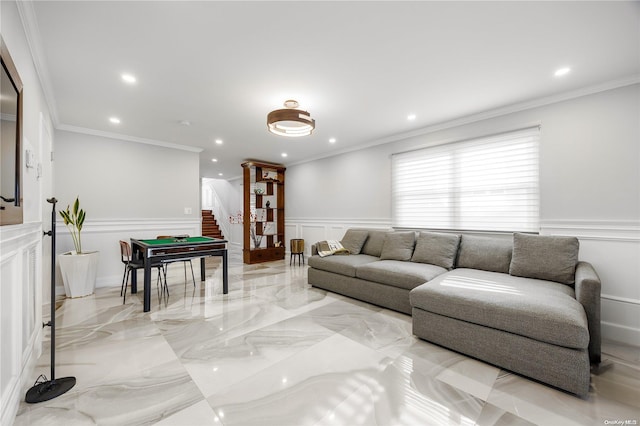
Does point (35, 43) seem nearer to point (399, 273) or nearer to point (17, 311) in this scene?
point (17, 311)

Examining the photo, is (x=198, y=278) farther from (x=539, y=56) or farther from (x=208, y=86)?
(x=539, y=56)

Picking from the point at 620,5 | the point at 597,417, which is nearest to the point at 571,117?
the point at 620,5

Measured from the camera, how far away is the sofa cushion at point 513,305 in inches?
70.0

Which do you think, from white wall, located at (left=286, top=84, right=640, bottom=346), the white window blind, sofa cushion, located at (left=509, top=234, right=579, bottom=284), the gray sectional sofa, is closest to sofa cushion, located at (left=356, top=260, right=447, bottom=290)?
the gray sectional sofa

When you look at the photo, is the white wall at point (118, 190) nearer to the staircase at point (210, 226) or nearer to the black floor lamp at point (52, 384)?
the black floor lamp at point (52, 384)

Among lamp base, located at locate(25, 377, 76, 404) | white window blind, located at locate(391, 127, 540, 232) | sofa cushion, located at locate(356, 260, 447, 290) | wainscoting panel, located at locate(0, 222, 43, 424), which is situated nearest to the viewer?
wainscoting panel, located at locate(0, 222, 43, 424)

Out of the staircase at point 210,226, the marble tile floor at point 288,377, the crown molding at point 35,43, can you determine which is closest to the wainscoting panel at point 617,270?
the marble tile floor at point 288,377

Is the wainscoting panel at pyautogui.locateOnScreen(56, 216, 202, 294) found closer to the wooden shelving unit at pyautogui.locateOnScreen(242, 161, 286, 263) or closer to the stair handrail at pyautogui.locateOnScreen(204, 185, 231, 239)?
the wooden shelving unit at pyautogui.locateOnScreen(242, 161, 286, 263)

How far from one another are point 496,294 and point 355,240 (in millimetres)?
2522

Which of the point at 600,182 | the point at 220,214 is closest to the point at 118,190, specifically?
the point at 220,214

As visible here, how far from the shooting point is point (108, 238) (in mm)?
4457

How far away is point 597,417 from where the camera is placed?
154 cm

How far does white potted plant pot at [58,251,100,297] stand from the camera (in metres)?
3.62

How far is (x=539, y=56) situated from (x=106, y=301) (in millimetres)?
5580
